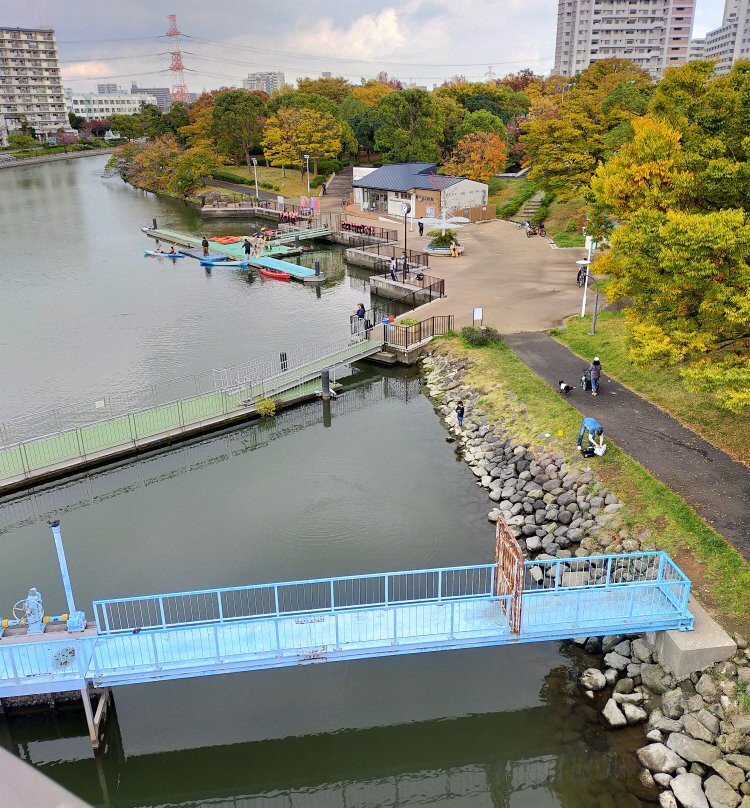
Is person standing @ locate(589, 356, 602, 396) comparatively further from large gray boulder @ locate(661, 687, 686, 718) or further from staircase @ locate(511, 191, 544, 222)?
staircase @ locate(511, 191, 544, 222)

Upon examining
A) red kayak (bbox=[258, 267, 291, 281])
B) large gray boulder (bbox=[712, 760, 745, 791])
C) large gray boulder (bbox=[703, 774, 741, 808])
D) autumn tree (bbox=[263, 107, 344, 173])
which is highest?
autumn tree (bbox=[263, 107, 344, 173])

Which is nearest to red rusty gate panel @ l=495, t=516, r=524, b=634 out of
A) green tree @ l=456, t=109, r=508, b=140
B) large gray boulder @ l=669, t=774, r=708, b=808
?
large gray boulder @ l=669, t=774, r=708, b=808

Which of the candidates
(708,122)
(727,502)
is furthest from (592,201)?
(727,502)

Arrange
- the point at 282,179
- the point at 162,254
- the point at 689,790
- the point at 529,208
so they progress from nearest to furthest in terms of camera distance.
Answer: the point at 689,790
the point at 162,254
the point at 529,208
the point at 282,179

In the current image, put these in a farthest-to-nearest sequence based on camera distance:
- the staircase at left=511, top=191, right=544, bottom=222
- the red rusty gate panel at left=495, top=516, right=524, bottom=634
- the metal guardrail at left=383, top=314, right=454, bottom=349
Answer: the staircase at left=511, top=191, right=544, bottom=222, the metal guardrail at left=383, top=314, right=454, bottom=349, the red rusty gate panel at left=495, top=516, right=524, bottom=634

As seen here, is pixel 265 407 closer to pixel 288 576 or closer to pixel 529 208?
pixel 288 576

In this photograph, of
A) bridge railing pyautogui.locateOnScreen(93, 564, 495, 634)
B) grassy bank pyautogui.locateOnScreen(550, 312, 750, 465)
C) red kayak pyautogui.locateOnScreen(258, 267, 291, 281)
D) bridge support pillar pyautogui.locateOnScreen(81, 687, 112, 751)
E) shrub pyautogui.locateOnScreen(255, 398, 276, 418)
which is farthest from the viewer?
red kayak pyautogui.locateOnScreen(258, 267, 291, 281)

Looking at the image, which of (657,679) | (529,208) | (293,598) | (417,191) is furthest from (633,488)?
(529,208)
